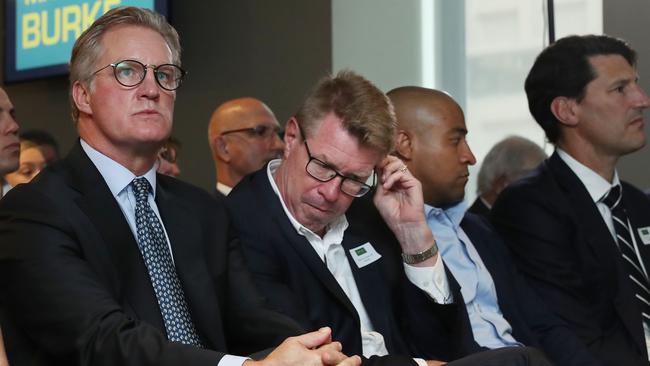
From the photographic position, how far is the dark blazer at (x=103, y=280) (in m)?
2.20

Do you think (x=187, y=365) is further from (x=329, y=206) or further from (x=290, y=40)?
(x=290, y=40)

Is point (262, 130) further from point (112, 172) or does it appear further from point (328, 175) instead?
point (112, 172)

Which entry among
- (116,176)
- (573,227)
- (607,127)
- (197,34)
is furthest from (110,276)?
(197,34)

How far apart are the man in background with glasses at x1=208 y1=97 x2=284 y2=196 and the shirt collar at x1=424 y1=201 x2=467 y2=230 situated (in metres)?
2.22

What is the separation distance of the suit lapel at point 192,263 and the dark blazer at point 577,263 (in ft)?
4.88

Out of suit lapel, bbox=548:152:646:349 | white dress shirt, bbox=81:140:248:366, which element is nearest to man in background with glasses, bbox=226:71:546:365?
white dress shirt, bbox=81:140:248:366

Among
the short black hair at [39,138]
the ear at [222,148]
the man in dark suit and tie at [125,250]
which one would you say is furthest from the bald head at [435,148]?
the short black hair at [39,138]

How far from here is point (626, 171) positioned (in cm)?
537

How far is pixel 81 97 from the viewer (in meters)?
2.60

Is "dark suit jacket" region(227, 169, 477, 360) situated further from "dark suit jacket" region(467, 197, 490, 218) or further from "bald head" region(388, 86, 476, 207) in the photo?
"dark suit jacket" region(467, 197, 490, 218)

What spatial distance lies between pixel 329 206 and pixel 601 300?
1.18 metres

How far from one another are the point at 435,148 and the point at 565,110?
0.77 meters

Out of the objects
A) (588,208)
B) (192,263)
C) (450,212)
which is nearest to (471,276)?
(450,212)

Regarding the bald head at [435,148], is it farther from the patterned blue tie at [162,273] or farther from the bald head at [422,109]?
the patterned blue tie at [162,273]
